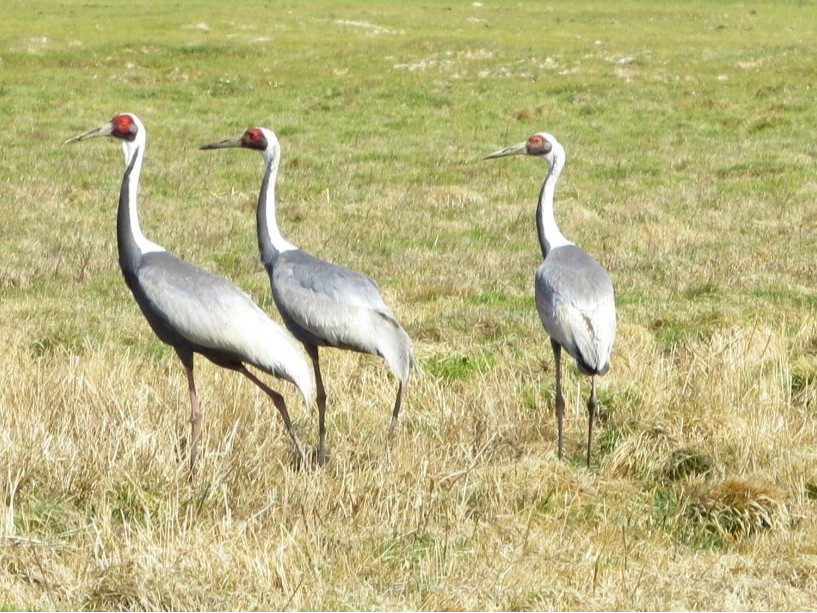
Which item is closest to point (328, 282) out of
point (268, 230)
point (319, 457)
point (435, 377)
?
point (268, 230)

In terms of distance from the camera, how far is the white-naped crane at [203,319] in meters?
6.30

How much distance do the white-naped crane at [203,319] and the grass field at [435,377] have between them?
364 mm

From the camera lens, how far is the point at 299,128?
67.8ft

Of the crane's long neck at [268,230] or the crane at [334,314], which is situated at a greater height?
the crane's long neck at [268,230]

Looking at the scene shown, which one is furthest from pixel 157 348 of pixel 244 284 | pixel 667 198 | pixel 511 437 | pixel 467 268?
pixel 667 198

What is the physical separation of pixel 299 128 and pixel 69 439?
596 inches

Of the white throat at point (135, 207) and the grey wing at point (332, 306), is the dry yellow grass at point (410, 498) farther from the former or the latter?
the white throat at point (135, 207)

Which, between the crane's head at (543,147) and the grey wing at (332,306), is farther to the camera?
the crane's head at (543,147)

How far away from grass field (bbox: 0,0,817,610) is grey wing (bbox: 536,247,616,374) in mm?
465

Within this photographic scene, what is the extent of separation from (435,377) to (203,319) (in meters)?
1.97

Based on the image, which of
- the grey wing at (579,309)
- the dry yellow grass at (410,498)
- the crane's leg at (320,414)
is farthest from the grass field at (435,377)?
the grey wing at (579,309)

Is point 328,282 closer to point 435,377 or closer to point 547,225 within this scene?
point 435,377

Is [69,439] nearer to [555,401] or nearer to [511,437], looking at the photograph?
[511,437]

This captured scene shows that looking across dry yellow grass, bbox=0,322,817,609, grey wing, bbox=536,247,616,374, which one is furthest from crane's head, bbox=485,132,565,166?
dry yellow grass, bbox=0,322,817,609
